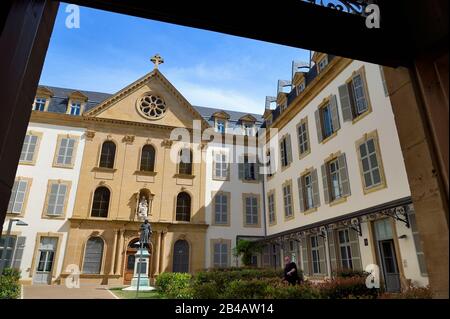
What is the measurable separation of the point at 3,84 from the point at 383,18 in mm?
2611

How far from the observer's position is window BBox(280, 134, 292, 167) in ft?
61.0

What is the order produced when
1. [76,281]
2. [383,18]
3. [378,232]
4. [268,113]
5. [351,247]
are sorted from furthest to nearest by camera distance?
[268,113], [76,281], [351,247], [378,232], [383,18]

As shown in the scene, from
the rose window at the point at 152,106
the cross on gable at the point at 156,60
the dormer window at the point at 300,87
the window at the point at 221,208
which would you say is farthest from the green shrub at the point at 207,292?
the cross on gable at the point at 156,60

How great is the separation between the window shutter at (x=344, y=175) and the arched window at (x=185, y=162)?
1126cm

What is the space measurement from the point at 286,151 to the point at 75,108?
14.4m

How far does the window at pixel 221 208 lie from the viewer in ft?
69.8

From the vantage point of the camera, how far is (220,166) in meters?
22.6

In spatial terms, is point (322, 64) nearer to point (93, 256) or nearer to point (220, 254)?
point (220, 254)

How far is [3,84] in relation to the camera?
1777mm

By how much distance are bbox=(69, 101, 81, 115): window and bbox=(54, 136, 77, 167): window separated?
2.07 metres

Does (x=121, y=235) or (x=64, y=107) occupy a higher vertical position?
(x=64, y=107)

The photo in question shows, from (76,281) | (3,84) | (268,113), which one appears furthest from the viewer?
(268,113)

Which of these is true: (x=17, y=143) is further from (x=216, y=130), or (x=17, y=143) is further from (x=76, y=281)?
(x=216, y=130)

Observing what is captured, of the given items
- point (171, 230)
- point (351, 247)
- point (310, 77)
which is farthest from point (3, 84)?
point (171, 230)
